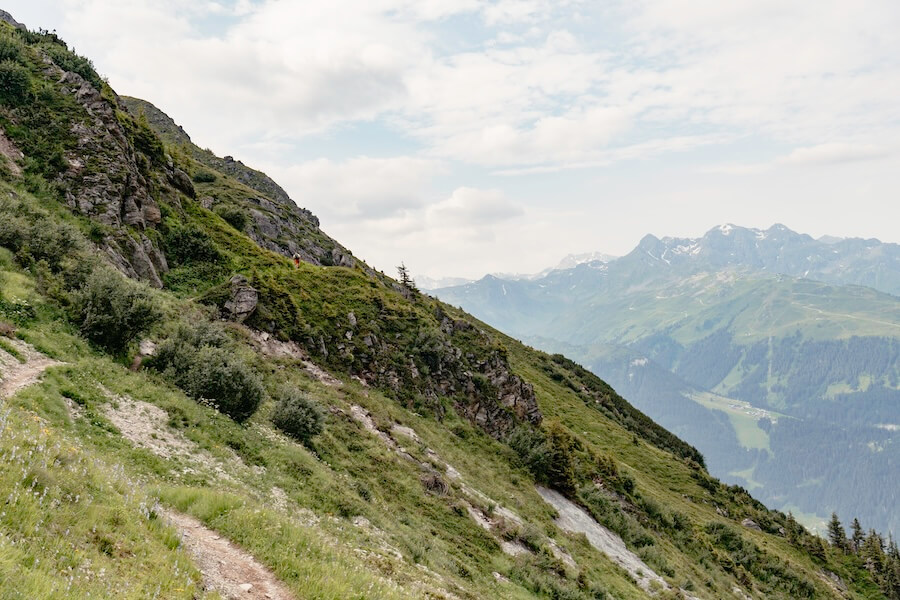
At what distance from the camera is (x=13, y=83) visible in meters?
35.5

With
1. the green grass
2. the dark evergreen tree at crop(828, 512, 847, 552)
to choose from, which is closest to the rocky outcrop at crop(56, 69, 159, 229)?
the green grass

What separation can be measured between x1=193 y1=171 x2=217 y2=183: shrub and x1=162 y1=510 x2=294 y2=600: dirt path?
74910mm

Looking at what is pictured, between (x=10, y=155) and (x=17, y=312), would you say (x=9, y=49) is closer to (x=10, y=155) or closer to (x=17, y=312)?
(x=10, y=155)

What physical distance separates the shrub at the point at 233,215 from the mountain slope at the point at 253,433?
6.12 feet

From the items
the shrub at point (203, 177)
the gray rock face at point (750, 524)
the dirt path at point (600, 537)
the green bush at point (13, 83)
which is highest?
the shrub at point (203, 177)

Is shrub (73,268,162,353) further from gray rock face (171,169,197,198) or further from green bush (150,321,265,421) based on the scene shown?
gray rock face (171,169,197,198)

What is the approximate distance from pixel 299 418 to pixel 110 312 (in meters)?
8.58

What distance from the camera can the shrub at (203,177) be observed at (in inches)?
2975

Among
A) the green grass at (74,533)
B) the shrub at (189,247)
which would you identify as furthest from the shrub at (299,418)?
the shrub at (189,247)

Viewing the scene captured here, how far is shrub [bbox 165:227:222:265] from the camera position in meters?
38.9

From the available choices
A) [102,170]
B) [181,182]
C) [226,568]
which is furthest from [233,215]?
[226,568]

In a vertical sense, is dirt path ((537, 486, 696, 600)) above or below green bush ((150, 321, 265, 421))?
below

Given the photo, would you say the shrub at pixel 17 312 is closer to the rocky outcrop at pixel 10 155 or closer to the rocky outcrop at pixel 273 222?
the rocky outcrop at pixel 10 155

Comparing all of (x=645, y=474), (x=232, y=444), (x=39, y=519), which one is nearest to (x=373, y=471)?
(x=232, y=444)
